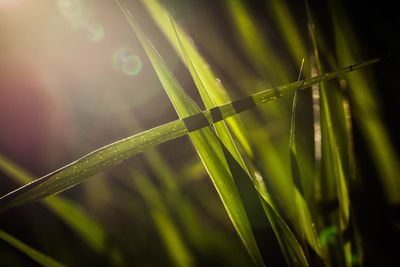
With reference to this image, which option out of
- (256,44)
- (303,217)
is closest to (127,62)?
(256,44)

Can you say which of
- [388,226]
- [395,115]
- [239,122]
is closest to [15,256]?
[239,122]

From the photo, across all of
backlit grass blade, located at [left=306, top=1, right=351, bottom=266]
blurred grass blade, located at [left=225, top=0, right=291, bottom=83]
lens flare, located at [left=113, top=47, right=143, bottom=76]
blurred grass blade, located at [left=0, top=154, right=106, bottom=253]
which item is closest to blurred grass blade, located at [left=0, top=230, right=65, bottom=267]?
blurred grass blade, located at [left=0, top=154, right=106, bottom=253]

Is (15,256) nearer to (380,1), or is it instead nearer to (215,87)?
(215,87)

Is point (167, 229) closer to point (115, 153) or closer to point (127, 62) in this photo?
point (115, 153)

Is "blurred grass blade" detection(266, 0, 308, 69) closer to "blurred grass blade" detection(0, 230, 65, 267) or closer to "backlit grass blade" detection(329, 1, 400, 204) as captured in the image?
"backlit grass blade" detection(329, 1, 400, 204)

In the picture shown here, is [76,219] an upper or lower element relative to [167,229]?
upper

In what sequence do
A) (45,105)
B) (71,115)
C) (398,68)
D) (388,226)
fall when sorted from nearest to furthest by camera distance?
1. (388,226)
2. (398,68)
3. (71,115)
4. (45,105)

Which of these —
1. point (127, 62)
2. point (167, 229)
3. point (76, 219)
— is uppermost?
point (127, 62)

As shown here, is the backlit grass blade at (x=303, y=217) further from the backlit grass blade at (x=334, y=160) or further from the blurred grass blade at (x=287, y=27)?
the blurred grass blade at (x=287, y=27)
